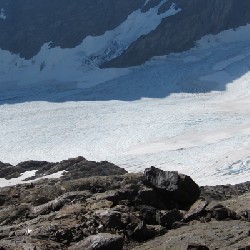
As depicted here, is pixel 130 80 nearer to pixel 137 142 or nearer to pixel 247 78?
pixel 247 78

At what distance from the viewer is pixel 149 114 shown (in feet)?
178

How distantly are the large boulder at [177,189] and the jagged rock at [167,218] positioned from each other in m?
1.85

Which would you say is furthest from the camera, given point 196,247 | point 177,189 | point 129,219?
point 177,189

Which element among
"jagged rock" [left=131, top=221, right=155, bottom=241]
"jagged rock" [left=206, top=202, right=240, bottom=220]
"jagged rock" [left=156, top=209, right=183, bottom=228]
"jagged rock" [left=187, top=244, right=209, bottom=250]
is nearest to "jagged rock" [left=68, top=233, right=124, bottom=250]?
"jagged rock" [left=131, top=221, right=155, bottom=241]

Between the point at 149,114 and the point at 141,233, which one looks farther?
the point at 149,114

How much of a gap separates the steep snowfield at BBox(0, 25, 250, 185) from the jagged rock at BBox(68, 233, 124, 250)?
1984 centimetres

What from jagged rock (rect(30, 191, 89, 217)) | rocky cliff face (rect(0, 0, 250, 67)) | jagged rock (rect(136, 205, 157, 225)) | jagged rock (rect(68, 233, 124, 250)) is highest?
rocky cliff face (rect(0, 0, 250, 67))

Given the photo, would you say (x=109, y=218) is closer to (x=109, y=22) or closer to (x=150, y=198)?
(x=150, y=198)

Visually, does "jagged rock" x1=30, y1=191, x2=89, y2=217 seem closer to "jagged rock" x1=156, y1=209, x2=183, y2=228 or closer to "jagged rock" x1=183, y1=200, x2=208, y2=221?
"jagged rock" x1=156, y1=209, x2=183, y2=228

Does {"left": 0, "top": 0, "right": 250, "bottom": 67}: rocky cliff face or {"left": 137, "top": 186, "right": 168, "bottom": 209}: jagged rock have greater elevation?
{"left": 0, "top": 0, "right": 250, "bottom": 67}: rocky cliff face

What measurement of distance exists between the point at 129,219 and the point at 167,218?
783mm

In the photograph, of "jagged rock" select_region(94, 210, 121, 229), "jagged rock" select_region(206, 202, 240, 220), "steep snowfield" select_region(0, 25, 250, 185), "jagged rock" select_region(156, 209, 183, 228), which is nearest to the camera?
"jagged rock" select_region(94, 210, 121, 229)

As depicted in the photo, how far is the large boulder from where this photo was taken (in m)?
14.0

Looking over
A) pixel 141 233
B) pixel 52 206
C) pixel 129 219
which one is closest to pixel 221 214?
pixel 141 233
